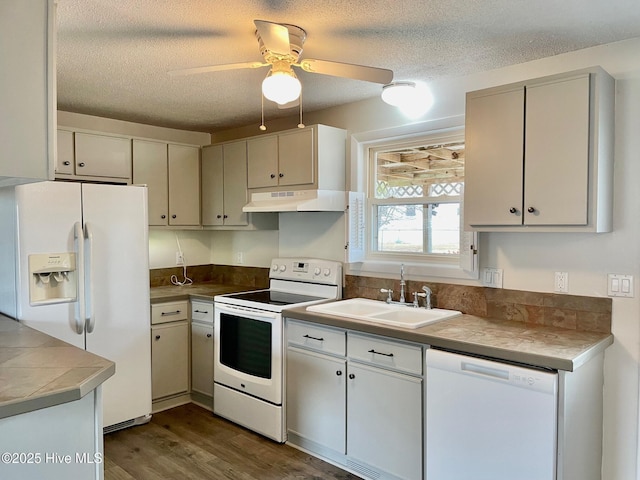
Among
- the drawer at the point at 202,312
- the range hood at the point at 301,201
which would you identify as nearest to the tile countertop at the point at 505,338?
the range hood at the point at 301,201

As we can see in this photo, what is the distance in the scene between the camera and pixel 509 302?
271 cm

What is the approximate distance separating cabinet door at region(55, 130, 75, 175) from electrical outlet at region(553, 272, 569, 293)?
333 cm

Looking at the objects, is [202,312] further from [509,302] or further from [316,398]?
[509,302]

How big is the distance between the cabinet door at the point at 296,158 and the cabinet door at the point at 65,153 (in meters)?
1.53

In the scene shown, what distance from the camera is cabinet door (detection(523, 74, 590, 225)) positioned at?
2.19 meters

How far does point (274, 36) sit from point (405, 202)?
5.60 feet

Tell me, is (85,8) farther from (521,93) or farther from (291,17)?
(521,93)

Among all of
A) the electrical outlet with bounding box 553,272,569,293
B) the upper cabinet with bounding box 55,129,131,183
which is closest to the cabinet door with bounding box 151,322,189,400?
A: the upper cabinet with bounding box 55,129,131,183

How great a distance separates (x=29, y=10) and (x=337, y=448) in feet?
8.47

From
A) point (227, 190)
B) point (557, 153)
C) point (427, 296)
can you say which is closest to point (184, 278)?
point (227, 190)

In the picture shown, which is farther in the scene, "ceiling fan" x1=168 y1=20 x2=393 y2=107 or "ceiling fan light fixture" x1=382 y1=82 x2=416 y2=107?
"ceiling fan light fixture" x1=382 y1=82 x2=416 y2=107

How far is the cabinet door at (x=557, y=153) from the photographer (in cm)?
219

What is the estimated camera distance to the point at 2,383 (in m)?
1.47

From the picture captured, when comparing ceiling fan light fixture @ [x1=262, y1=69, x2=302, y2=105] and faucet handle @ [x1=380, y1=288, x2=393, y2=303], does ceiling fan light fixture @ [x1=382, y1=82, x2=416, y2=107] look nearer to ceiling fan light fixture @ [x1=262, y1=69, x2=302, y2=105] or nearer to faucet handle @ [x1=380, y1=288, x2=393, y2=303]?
ceiling fan light fixture @ [x1=262, y1=69, x2=302, y2=105]
